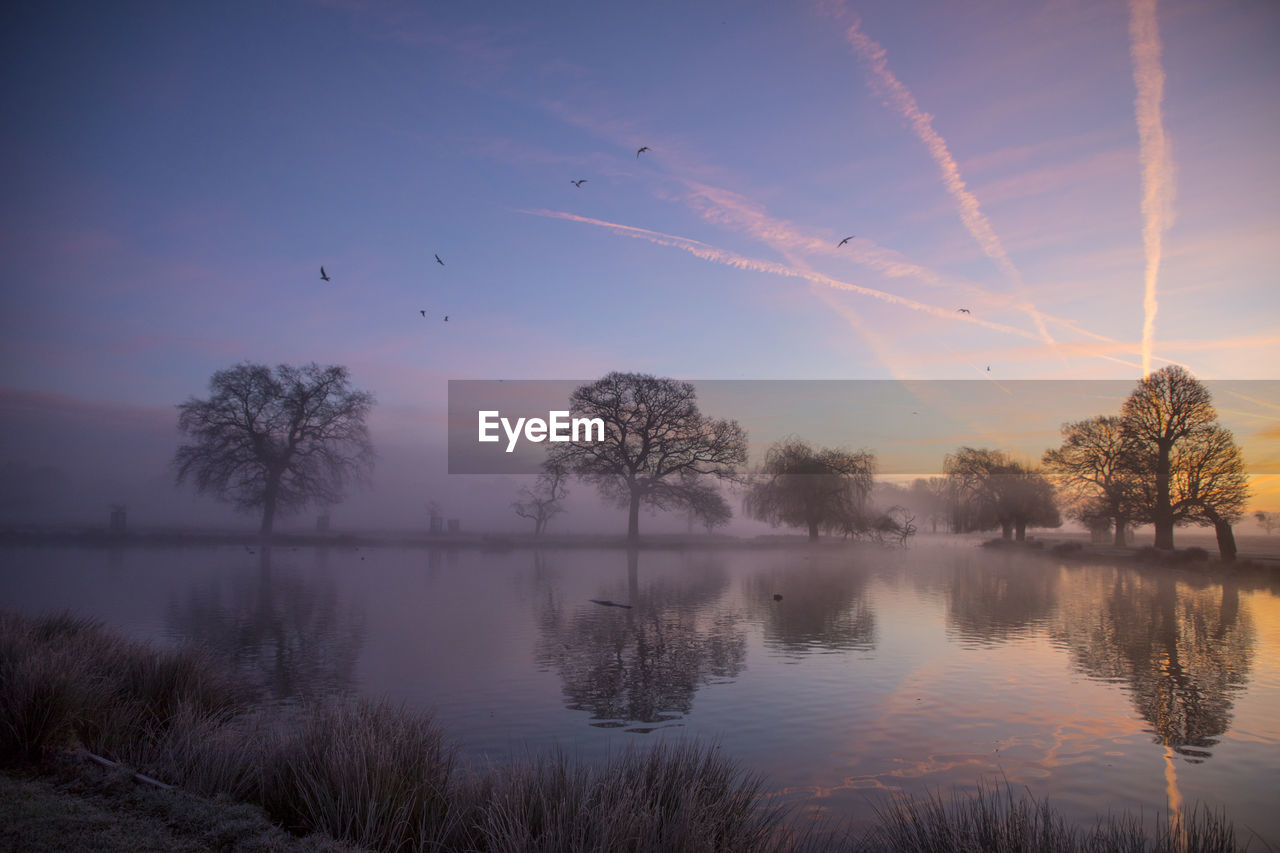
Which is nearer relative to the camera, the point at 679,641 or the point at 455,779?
the point at 455,779

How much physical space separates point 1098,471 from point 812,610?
4449cm

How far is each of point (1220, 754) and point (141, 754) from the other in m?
13.5

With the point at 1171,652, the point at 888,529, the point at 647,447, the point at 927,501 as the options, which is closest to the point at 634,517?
the point at 647,447

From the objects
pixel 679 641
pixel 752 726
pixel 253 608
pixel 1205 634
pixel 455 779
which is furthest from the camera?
pixel 253 608

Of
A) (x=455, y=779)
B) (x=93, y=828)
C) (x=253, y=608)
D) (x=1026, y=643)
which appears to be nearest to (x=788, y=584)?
(x=1026, y=643)

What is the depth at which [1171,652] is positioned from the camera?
16.8 m

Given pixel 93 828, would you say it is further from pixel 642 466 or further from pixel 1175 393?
pixel 1175 393

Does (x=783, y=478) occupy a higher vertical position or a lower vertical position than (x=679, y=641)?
higher

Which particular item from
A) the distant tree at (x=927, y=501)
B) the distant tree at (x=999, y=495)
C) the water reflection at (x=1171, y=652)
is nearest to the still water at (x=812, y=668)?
the water reflection at (x=1171, y=652)

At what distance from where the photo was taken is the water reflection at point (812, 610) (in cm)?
1808

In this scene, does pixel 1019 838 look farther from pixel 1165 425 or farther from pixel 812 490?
pixel 812 490

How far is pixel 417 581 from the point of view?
1273 inches

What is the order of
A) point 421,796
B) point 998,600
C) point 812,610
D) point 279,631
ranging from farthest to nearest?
point 998,600
point 812,610
point 279,631
point 421,796

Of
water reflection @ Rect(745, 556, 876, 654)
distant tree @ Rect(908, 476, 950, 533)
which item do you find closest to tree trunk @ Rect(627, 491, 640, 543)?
water reflection @ Rect(745, 556, 876, 654)
